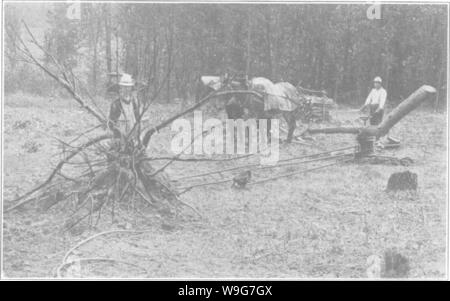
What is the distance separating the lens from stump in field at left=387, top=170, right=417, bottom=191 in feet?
28.6

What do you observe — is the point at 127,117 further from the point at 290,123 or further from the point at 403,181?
the point at 403,181

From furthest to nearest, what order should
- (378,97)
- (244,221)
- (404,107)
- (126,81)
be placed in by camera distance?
1. (378,97)
2. (404,107)
3. (126,81)
4. (244,221)

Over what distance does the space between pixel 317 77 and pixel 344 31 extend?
0.74 meters

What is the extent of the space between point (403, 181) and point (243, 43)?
280cm

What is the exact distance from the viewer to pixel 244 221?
8.36m

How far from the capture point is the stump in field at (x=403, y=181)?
8.73m

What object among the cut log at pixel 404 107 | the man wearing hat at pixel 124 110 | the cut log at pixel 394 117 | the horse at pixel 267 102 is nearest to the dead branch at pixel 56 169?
the man wearing hat at pixel 124 110

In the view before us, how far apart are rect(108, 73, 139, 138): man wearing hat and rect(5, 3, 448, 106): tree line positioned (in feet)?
0.68

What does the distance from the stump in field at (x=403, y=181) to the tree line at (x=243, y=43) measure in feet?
3.57

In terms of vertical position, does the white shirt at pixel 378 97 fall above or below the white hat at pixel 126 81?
below

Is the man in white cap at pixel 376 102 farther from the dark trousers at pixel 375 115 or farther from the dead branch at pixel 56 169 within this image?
the dead branch at pixel 56 169

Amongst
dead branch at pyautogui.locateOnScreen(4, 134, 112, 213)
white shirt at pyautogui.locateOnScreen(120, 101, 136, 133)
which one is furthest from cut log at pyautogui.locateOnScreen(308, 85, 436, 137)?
dead branch at pyautogui.locateOnScreen(4, 134, 112, 213)

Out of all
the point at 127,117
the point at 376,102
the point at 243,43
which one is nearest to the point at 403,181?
the point at 376,102

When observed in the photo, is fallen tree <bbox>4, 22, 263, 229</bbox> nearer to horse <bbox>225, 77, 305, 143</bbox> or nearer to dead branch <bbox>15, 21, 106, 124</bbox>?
dead branch <bbox>15, 21, 106, 124</bbox>
